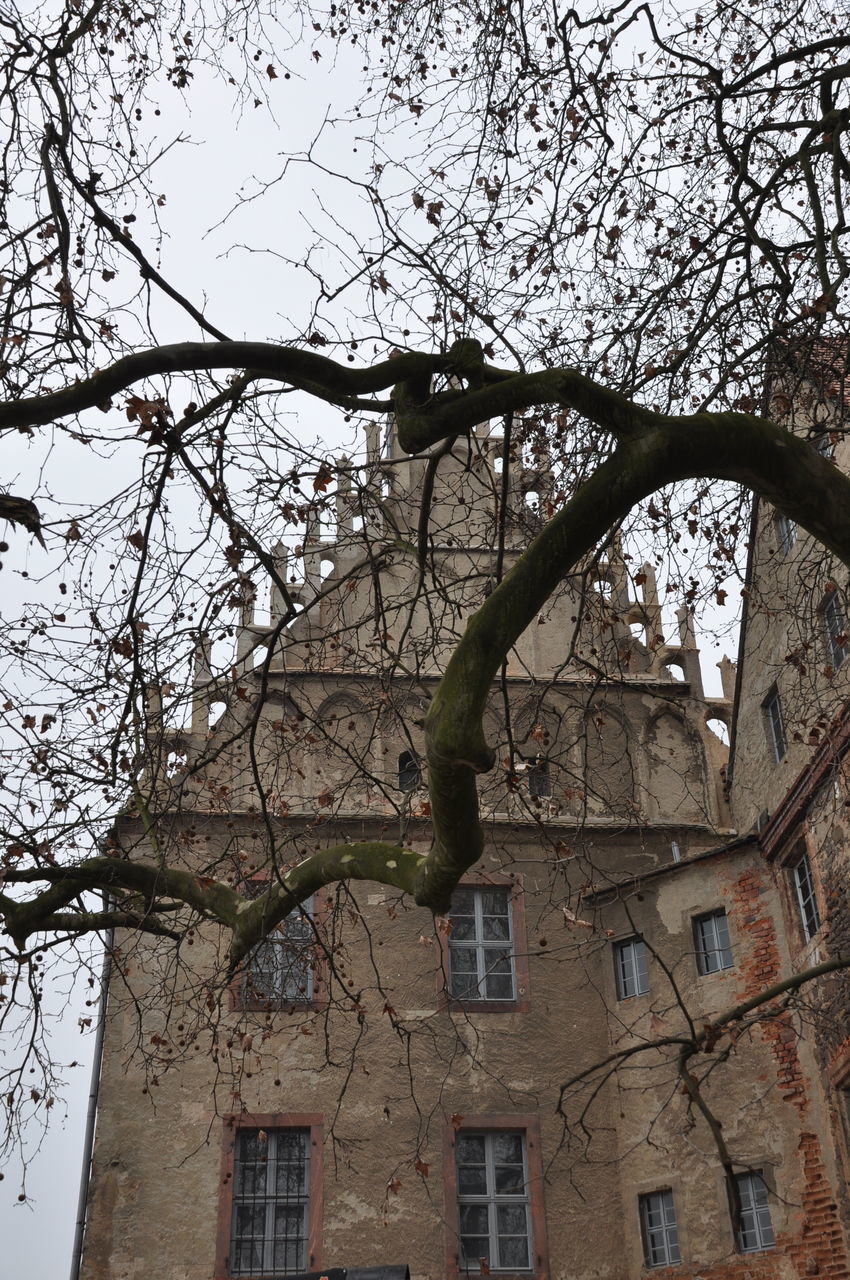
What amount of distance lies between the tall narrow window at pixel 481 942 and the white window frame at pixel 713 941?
91.7 inches

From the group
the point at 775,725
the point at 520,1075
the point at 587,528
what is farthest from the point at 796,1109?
the point at 587,528

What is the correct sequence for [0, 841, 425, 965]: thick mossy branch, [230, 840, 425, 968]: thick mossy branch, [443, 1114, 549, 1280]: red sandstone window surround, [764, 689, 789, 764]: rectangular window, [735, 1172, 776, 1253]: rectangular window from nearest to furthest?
[230, 840, 425, 968]: thick mossy branch
[0, 841, 425, 965]: thick mossy branch
[735, 1172, 776, 1253]: rectangular window
[443, 1114, 549, 1280]: red sandstone window surround
[764, 689, 789, 764]: rectangular window

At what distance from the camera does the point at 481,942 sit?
18.4 metres

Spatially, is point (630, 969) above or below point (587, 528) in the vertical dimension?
above

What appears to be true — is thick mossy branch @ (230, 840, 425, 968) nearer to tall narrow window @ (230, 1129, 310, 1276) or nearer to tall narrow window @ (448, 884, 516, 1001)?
tall narrow window @ (230, 1129, 310, 1276)

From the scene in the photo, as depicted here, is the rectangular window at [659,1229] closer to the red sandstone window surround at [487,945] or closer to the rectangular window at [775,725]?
the red sandstone window surround at [487,945]

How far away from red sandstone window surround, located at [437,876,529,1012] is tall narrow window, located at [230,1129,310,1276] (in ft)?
8.24

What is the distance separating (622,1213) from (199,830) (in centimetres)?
674

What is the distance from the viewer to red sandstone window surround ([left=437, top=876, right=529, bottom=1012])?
1781cm

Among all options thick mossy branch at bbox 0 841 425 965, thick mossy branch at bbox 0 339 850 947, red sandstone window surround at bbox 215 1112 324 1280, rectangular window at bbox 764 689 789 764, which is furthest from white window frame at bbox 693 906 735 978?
thick mossy branch at bbox 0 339 850 947

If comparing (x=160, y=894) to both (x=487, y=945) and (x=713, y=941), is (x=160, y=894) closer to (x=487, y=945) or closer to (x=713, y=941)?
(x=713, y=941)

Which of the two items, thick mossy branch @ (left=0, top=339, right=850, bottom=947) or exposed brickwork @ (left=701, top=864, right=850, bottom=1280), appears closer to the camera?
thick mossy branch @ (left=0, top=339, right=850, bottom=947)

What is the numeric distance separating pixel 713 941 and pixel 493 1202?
3.92 meters

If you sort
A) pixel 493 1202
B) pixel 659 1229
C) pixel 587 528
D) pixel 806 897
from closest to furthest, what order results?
pixel 587 528, pixel 806 897, pixel 659 1229, pixel 493 1202
